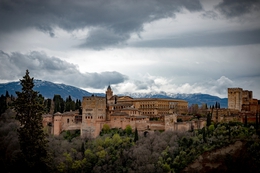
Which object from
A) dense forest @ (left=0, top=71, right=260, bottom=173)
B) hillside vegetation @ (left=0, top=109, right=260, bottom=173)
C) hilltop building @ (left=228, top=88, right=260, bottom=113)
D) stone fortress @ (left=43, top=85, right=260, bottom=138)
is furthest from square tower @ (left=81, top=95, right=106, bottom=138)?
hilltop building @ (left=228, top=88, right=260, bottom=113)

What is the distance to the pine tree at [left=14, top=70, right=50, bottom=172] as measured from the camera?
74.4ft

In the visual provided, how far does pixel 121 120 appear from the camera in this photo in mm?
53094

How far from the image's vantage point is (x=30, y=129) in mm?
23016

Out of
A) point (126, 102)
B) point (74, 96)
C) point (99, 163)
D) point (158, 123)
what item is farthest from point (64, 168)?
point (74, 96)

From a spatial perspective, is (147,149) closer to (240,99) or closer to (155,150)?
(155,150)

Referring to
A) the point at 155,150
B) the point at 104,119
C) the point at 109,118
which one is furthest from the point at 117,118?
the point at 155,150

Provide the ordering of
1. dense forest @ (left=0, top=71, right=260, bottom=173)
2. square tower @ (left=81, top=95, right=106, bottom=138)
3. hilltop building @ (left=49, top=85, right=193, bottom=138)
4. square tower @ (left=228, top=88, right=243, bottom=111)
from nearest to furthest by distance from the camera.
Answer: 1. dense forest @ (left=0, top=71, right=260, bottom=173)
2. hilltop building @ (left=49, top=85, right=193, bottom=138)
3. square tower @ (left=81, top=95, right=106, bottom=138)
4. square tower @ (left=228, top=88, right=243, bottom=111)

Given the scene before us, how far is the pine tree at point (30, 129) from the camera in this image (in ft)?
74.4

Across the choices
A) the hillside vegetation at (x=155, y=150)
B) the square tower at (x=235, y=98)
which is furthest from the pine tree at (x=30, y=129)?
the square tower at (x=235, y=98)

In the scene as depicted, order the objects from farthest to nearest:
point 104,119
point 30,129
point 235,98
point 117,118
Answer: point 235,98 → point 104,119 → point 117,118 → point 30,129

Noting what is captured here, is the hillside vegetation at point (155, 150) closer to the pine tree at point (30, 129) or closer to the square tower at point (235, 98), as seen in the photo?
the square tower at point (235, 98)

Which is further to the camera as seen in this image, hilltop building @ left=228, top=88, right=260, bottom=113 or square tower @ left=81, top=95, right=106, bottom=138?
hilltop building @ left=228, top=88, right=260, bottom=113

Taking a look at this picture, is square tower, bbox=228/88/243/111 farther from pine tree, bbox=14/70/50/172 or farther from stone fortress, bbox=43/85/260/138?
pine tree, bbox=14/70/50/172

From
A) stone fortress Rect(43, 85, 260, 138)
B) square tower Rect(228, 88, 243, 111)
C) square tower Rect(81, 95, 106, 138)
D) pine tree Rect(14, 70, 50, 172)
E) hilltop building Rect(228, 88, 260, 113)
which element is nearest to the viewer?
pine tree Rect(14, 70, 50, 172)
